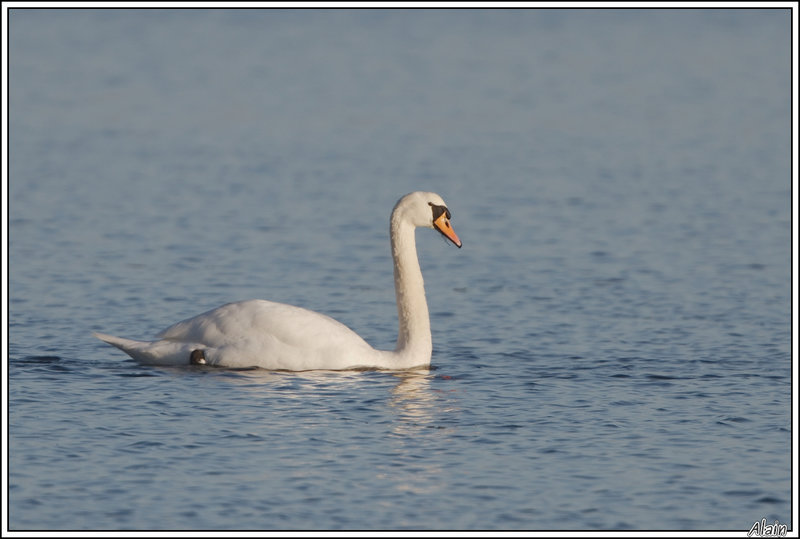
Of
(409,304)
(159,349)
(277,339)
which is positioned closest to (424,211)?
(409,304)

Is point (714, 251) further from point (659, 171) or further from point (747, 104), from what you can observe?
point (747, 104)

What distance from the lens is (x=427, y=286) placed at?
19812mm

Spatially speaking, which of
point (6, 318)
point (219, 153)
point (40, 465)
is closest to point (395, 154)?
point (219, 153)

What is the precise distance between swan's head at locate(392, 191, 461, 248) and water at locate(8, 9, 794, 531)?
4.79 feet

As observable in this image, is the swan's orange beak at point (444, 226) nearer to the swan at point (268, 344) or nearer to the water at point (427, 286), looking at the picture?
the swan at point (268, 344)

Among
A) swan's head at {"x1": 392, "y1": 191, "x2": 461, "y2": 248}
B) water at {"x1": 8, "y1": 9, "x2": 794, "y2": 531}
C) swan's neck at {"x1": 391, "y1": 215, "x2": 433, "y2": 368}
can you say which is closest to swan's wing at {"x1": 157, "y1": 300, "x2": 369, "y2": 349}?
water at {"x1": 8, "y1": 9, "x2": 794, "y2": 531}

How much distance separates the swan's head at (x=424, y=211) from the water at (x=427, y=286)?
146 cm

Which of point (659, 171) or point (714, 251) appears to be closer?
point (714, 251)

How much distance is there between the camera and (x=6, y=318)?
15875mm

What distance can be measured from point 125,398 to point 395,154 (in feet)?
59.6

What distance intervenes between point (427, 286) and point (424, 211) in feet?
14.6

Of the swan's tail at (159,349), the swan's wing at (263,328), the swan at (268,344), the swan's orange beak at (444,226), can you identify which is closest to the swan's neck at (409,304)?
the swan at (268,344)

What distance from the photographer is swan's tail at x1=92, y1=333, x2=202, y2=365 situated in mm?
14633

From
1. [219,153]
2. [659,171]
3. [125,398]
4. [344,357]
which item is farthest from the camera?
[219,153]
